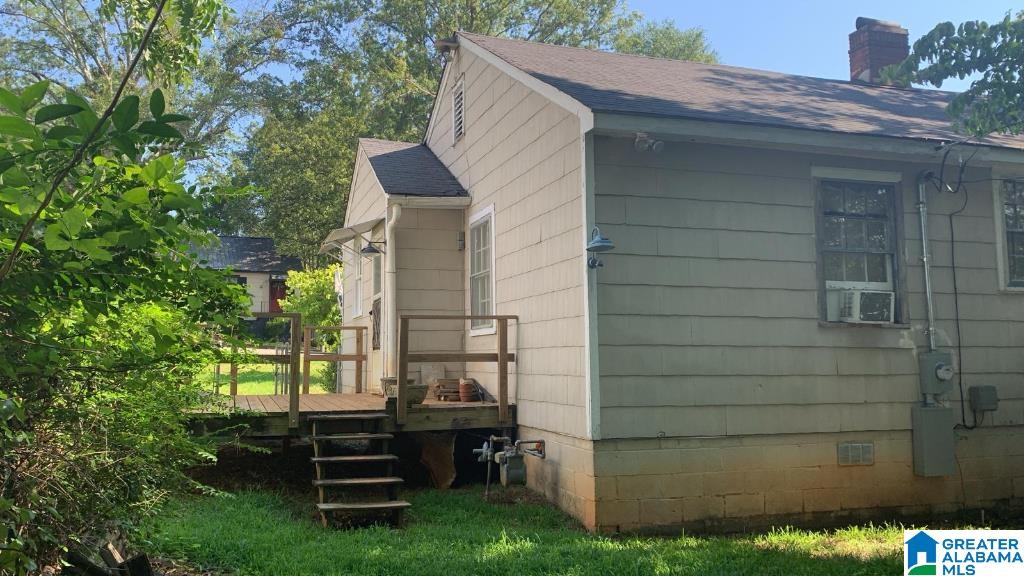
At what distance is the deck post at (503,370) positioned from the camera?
8008mm

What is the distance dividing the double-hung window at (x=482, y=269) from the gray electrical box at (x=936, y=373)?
419 cm

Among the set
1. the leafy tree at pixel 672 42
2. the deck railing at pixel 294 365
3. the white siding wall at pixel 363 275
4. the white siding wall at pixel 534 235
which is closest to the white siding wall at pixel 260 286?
the leafy tree at pixel 672 42

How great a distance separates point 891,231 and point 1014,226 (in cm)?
150

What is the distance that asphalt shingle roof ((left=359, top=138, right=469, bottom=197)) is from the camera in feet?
32.3

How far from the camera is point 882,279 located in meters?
7.56

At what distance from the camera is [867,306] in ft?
24.1

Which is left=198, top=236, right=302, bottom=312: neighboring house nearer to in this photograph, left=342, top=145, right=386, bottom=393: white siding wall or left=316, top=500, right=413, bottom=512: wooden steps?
left=342, top=145, right=386, bottom=393: white siding wall

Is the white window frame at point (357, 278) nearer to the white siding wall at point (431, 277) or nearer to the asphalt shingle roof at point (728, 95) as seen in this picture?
the white siding wall at point (431, 277)

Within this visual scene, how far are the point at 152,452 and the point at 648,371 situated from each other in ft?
13.3

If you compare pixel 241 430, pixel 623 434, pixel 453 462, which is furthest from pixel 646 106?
pixel 241 430

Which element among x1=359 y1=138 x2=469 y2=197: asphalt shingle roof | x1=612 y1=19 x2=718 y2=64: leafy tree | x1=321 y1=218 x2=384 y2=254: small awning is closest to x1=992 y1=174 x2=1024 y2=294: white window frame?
x1=359 y1=138 x2=469 y2=197: asphalt shingle roof

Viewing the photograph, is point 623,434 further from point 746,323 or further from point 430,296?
point 430,296

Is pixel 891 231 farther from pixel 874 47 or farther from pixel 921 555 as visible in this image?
pixel 874 47

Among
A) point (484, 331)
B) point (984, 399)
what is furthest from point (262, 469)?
point (984, 399)
